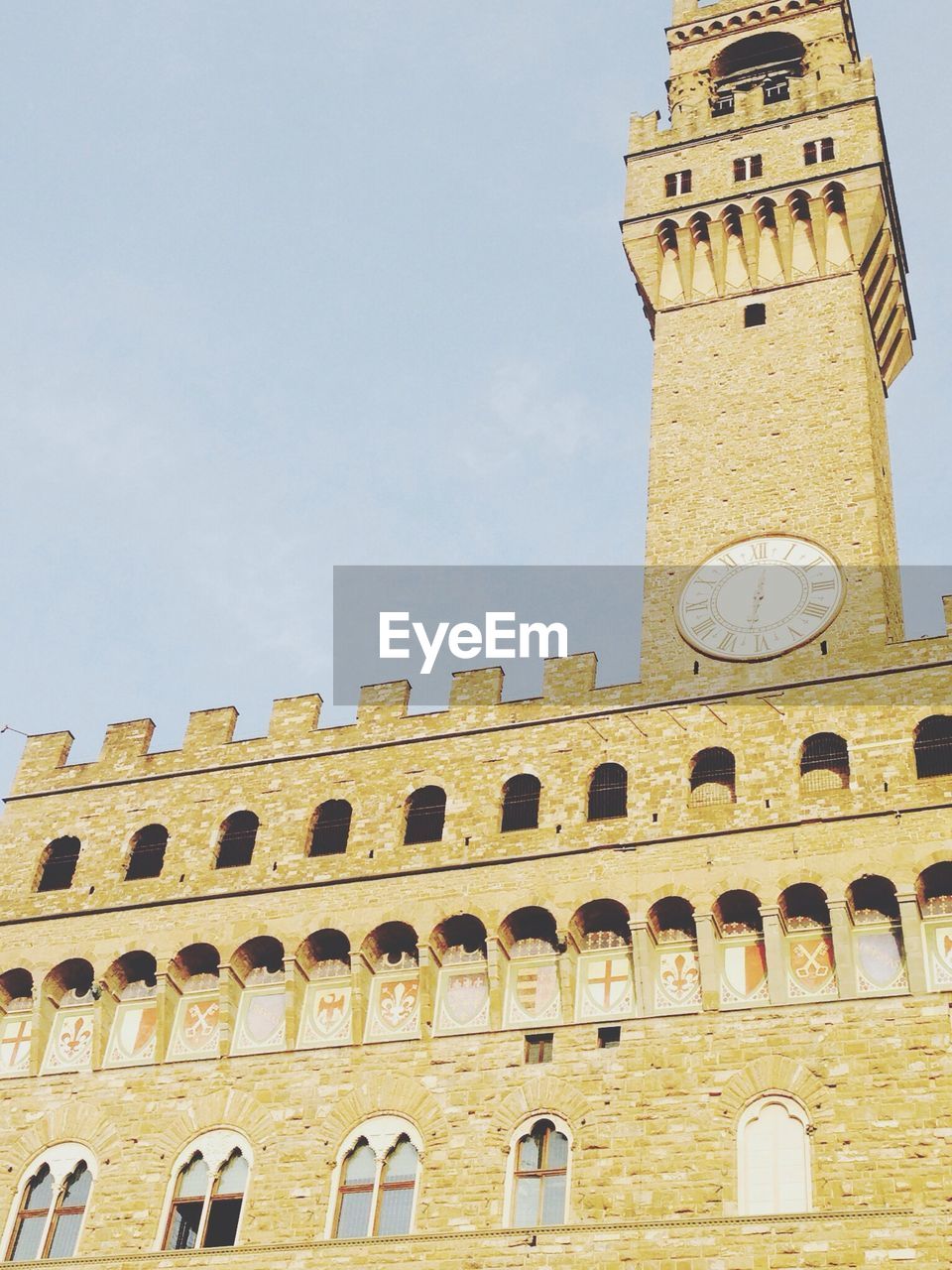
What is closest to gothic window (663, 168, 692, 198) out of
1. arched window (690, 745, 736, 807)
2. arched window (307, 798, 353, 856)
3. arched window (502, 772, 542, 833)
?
arched window (690, 745, 736, 807)

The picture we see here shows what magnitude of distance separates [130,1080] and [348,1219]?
3.78 meters

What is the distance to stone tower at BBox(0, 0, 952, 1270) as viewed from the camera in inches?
743

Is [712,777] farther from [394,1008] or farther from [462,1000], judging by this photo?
[394,1008]

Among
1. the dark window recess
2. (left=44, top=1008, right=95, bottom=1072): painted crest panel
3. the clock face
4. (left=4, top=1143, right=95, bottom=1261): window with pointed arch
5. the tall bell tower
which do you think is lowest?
(left=4, top=1143, right=95, bottom=1261): window with pointed arch

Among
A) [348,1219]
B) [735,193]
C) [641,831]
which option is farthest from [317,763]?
[735,193]

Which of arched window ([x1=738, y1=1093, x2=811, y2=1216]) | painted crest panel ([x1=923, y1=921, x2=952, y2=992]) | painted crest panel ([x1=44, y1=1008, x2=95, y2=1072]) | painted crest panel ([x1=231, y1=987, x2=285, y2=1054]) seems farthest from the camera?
painted crest panel ([x1=44, y1=1008, x2=95, y2=1072])

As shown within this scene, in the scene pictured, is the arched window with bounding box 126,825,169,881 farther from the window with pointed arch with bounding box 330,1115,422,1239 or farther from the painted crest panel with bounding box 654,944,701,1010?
the painted crest panel with bounding box 654,944,701,1010

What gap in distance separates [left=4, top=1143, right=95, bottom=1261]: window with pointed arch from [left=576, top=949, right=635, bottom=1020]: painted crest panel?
21.5ft

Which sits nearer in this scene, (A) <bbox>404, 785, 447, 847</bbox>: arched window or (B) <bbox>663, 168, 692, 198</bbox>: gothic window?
(A) <bbox>404, 785, 447, 847</bbox>: arched window

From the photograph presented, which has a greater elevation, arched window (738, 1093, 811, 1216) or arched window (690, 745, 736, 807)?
arched window (690, 745, 736, 807)

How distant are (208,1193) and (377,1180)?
2184 millimetres

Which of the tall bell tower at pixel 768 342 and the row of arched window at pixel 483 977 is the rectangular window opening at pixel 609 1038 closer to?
the row of arched window at pixel 483 977

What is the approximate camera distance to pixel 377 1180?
20.0m

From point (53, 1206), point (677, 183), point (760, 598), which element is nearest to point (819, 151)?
point (677, 183)
